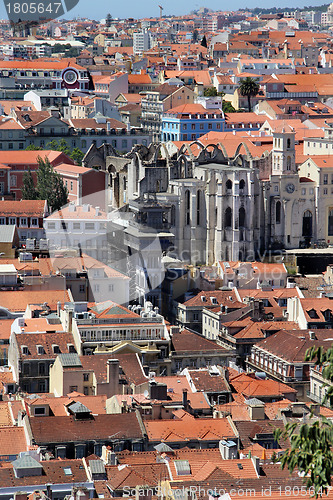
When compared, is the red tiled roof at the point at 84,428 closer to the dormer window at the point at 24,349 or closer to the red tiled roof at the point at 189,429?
the red tiled roof at the point at 189,429

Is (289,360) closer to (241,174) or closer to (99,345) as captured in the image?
(99,345)

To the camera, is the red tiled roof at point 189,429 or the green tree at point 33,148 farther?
the green tree at point 33,148

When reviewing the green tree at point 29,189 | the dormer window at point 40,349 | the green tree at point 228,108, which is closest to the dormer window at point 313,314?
the dormer window at point 40,349

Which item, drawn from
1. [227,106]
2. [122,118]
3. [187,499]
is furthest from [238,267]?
[227,106]

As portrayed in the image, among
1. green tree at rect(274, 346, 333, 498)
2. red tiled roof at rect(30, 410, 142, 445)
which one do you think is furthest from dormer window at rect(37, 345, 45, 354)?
green tree at rect(274, 346, 333, 498)

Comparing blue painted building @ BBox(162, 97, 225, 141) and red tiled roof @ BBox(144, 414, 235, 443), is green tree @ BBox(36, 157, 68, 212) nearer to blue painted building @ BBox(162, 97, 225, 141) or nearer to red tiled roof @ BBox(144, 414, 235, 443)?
blue painted building @ BBox(162, 97, 225, 141)
